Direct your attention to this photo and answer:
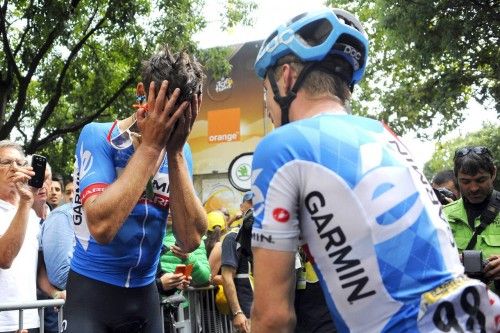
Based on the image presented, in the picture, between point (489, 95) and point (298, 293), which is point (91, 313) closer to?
point (298, 293)

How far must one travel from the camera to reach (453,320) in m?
1.83

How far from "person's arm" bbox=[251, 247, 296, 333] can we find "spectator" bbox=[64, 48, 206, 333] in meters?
1.05

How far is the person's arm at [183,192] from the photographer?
10.2 feet

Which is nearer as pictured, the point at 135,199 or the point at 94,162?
the point at 135,199

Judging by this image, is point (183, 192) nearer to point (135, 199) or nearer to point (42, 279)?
point (135, 199)

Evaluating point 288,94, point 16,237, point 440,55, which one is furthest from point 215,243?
point 440,55

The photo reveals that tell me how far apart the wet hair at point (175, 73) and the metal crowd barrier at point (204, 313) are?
4.16 metres

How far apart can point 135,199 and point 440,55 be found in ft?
46.0

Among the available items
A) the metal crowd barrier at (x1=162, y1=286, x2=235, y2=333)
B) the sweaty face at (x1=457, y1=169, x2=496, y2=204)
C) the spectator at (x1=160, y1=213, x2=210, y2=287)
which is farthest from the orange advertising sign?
the sweaty face at (x1=457, y1=169, x2=496, y2=204)

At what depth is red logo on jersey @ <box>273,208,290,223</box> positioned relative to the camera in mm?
1938

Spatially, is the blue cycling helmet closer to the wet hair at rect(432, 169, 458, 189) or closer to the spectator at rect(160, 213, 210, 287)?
the spectator at rect(160, 213, 210, 287)

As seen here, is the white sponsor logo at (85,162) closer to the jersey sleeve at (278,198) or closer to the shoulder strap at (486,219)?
the jersey sleeve at (278,198)

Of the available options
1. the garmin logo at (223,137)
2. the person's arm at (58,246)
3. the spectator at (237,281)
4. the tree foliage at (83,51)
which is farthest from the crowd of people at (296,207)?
the garmin logo at (223,137)

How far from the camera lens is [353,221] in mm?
1890
